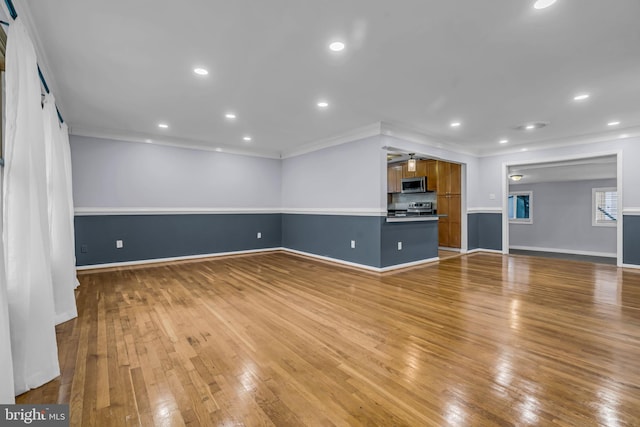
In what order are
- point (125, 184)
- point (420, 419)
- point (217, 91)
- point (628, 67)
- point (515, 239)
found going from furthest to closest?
point (515, 239) < point (125, 184) < point (217, 91) < point (628, 67) < point (420, 419)

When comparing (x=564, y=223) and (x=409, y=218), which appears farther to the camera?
(x=564, y=223)

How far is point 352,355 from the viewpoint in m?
2.01

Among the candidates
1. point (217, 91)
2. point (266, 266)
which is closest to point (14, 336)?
point (217, 91)

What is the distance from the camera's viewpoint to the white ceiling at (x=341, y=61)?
1.98 meters

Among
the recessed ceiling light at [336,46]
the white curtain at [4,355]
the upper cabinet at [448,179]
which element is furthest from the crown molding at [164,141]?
the white curtain at [4,355]

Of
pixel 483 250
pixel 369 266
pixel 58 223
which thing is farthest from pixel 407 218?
pixel 58 223

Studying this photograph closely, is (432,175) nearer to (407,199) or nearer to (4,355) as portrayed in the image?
(407,199)

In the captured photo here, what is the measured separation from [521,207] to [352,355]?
9208mm

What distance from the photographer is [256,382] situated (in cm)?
170

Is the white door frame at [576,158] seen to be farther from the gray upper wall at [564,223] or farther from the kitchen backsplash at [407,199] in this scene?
the gray upper wall at [564,223]

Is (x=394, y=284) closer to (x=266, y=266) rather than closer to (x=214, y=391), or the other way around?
(x=266, y=266)

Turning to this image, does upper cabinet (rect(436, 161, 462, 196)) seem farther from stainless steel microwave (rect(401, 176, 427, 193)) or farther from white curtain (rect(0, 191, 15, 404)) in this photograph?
white curtain (rect(0, 191, 15, 404))

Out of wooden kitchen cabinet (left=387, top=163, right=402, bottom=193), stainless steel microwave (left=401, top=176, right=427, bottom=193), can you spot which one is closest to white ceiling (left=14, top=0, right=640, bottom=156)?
stainless steel microwave (left=401, top=176, right=427, bottom=193)

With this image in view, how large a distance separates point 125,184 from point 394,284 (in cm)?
495
